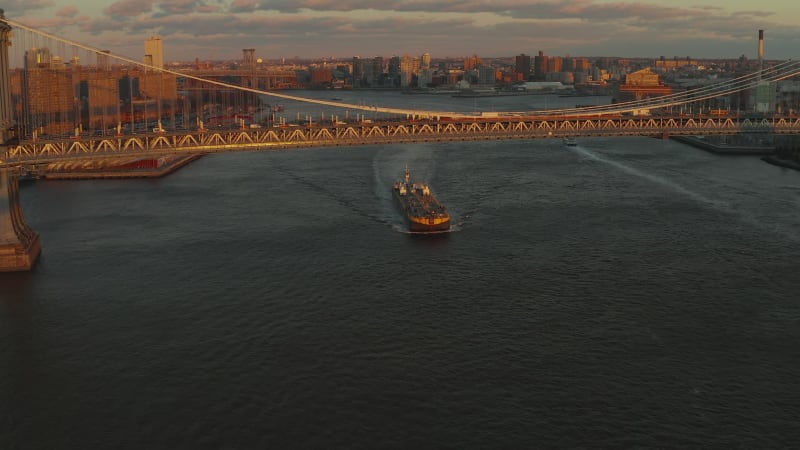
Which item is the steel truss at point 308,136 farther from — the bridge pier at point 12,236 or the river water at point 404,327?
the river water at point 404,327

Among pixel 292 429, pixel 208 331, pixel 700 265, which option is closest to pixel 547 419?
pixel 292 429

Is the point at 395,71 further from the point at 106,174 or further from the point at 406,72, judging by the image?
the point at 106,174

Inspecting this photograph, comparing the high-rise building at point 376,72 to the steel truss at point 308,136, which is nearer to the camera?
the steel truss at point 308,136

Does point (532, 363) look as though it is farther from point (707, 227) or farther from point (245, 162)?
point (245, 162)

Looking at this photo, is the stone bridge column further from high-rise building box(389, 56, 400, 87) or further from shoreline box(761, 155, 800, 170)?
high-rise building box(389, 56, 400, 87)

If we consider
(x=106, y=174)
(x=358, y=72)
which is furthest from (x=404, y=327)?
(x=358, y=72)

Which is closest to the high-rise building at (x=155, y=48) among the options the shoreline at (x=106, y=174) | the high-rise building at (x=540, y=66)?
the shoreline at (x=106, y=174)

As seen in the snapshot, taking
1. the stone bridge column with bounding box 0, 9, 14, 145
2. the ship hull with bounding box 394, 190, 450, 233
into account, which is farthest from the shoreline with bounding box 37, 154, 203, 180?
the ship hull with bounding box 394, 190, 450, 233
